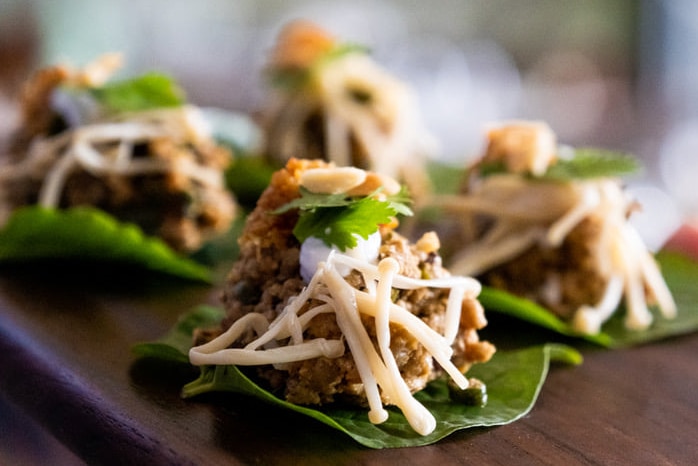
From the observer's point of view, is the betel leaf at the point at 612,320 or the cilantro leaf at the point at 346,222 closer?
the cilantro leaf at the point at 346,222

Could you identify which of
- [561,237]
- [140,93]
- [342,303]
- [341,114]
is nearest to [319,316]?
[342,303]

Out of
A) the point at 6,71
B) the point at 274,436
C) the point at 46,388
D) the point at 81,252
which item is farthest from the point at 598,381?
the point at 6,71

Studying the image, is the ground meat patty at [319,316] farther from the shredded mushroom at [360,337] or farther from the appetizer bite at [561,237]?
the appetizer bite at [561,237]

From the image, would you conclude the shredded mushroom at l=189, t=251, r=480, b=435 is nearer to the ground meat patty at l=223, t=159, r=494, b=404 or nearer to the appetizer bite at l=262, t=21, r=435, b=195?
the ground meat patty at l=223, t=159, r=494, b=404

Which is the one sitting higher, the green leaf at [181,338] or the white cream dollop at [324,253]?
the white cream dollop at [324,253]

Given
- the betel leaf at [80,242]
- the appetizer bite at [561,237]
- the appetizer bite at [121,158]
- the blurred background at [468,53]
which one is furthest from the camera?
the blurred background at [468,53]

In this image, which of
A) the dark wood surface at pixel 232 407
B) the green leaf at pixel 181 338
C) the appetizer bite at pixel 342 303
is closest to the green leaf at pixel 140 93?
the dark wood surface at pixel 232 407

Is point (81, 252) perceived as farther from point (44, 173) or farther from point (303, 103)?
point (303, 103)

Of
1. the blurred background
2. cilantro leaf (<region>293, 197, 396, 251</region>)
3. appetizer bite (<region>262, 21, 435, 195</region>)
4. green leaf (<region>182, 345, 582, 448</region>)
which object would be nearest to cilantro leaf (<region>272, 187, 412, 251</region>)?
cilantro leaf (<region>293, 197, 396, 251</region>)
